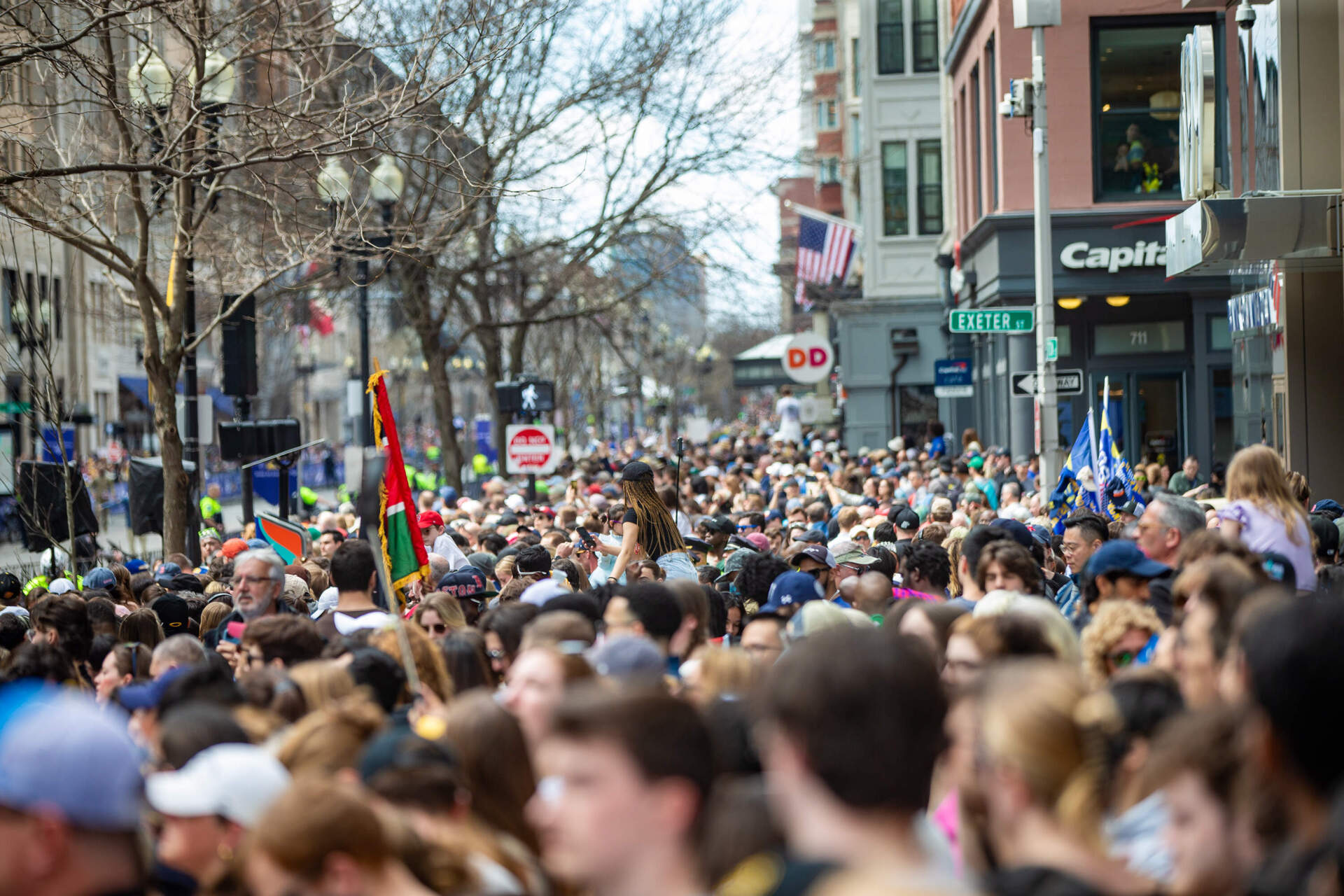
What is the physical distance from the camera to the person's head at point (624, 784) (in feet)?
10.2

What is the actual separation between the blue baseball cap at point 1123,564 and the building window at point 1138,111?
63.6ft

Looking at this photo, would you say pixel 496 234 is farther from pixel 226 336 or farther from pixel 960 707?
pixel 960 707

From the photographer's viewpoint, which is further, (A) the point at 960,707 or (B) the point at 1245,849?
(A) the point at 960,707

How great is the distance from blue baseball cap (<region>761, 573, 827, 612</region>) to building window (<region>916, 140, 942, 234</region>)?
34.8 meters

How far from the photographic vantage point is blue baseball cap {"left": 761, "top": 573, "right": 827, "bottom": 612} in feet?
22.9

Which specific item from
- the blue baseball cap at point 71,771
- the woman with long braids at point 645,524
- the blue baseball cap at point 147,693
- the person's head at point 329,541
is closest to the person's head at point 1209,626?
the blue baseball cap at point 71,771

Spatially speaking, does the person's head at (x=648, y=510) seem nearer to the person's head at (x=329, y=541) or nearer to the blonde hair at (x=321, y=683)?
the blonde hair at (x=321, y=683)

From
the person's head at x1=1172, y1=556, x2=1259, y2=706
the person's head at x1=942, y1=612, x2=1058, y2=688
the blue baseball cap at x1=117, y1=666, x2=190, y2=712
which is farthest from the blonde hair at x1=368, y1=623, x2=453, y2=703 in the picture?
the person's head at x1=1172, y1=556, x2=1259, y2=706

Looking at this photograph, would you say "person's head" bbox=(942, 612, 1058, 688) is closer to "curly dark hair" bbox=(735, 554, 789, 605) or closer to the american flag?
"curly dark hair" bbox=(735, 554, 789, 605)

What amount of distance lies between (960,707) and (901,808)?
0.92 metres

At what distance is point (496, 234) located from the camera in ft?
92.6

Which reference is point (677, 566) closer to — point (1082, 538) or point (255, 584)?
point (1082, 538)

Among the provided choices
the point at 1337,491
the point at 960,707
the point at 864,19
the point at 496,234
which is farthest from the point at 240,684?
the point at 864,19

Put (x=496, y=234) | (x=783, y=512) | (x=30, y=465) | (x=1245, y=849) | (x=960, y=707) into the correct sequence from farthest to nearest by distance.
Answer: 1. (x=496, y=234)
2. (x=783, y=512)
3. (x=30, y=465)
4. (x=960, y=707)
5. (x=1245, y=849)
